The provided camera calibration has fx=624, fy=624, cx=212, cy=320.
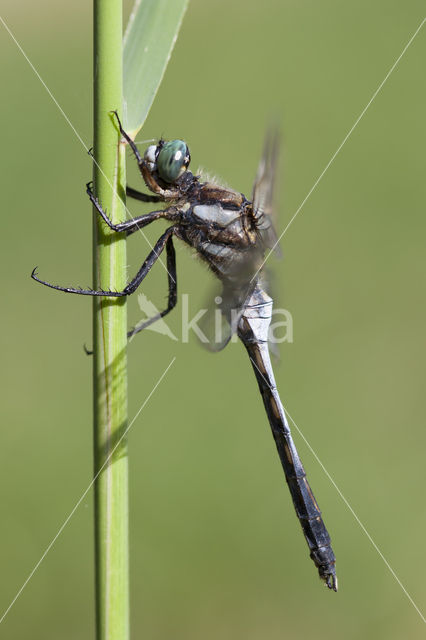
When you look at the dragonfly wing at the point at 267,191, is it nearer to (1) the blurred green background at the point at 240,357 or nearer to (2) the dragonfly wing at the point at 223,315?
(1) the blurred green background at the point at 240,357

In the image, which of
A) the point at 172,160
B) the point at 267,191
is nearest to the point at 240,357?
the point at 267,191

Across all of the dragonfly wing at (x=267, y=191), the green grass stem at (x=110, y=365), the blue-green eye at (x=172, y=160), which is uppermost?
the blue-green eye at (x=172, y=160)

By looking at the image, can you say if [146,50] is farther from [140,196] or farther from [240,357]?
[240,357]

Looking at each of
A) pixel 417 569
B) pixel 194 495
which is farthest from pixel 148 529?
pixel 417 569

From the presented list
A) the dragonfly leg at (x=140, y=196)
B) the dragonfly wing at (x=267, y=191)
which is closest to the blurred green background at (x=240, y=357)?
the dragonfly wing at (x=267, y=191)

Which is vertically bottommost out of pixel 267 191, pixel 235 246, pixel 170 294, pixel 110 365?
pixel 110 365

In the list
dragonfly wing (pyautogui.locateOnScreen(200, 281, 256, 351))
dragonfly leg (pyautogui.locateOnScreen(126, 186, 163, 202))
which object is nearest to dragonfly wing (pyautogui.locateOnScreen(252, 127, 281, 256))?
dragonfly wing (pyautogui.locateOnScreen(200, 281, 256, 351))

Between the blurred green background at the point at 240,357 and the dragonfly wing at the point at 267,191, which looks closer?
the dragonfly wing at the point at 267,191

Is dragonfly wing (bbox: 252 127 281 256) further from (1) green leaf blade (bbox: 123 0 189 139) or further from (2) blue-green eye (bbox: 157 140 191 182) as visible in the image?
(1) green leaf blade (bbox: 123 0 189 139)
